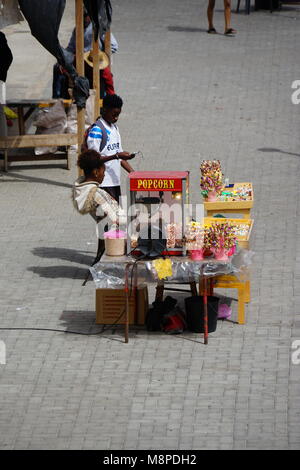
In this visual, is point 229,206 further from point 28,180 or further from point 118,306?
point 28,180

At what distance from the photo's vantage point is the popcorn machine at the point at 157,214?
966 cm

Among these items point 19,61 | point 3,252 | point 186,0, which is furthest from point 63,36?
point 3,252

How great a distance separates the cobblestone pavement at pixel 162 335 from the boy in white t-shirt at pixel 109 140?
1.05 m

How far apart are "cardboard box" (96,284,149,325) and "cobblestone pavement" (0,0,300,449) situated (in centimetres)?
13

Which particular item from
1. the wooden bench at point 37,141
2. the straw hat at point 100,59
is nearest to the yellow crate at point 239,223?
the wooden bench at point 37,141

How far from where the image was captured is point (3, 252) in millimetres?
12242

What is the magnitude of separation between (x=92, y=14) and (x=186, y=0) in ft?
40.0

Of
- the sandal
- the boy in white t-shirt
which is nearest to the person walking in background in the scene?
the sandal

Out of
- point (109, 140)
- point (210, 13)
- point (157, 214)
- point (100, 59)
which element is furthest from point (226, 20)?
point (157, 214)

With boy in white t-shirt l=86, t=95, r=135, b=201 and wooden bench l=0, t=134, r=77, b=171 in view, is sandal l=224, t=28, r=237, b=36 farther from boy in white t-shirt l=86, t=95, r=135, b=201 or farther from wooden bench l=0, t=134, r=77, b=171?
boy in white t-shirt l=86, t=95, r=135, b=201

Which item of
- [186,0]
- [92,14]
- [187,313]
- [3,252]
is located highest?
[92,14]

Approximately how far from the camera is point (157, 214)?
9820mm

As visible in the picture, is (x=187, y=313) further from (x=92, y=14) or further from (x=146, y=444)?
(x=92, y=14)
